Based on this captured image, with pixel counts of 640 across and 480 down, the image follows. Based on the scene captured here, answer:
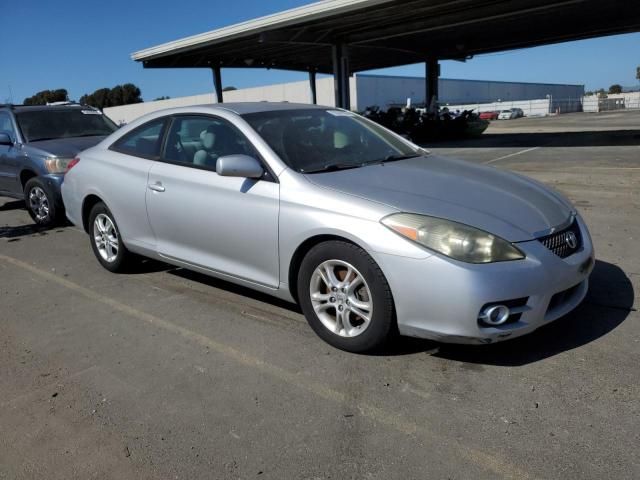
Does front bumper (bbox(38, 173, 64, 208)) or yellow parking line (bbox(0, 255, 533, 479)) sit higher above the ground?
front bumper (bbox(38, 173, 64, 208))

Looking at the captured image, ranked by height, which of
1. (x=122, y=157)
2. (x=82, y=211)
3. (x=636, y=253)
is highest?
(x=122, y=157)

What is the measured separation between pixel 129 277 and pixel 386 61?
3097 centimetres

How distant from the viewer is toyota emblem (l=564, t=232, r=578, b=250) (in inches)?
133

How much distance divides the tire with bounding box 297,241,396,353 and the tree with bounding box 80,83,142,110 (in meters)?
116

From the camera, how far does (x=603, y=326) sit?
3.66 meters

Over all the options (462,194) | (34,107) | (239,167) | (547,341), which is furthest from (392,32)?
(547,341)

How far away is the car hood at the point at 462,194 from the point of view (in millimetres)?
3164

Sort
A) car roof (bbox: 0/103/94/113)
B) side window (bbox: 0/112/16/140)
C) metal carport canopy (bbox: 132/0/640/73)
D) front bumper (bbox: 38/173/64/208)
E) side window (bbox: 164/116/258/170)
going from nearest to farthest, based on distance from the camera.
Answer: side window (bbox: 164/116/258/170) < front bumper (bbox: 38/173/64/208) < side window (bbox: 0/112/16/140) < car roof (bbox: 0/103/94/113) < metal carport canopy (bbox: 132/0/640/73)

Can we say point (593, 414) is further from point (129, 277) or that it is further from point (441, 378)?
point (129, 277)

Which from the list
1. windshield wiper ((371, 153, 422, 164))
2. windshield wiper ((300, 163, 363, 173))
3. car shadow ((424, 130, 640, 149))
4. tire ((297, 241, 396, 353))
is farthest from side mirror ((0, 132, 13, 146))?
car shadow ((424, 130, 640, 149))

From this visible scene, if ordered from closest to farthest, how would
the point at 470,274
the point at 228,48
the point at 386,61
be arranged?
the point at 470,274 → the point at 228,48 → the point at 386,61

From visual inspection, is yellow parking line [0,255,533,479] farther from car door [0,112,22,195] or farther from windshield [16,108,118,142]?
windshield [16,108,118,142]

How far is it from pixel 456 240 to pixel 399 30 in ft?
68.6

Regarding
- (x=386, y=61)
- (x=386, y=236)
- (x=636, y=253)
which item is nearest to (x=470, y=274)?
(x=386, y=236)
